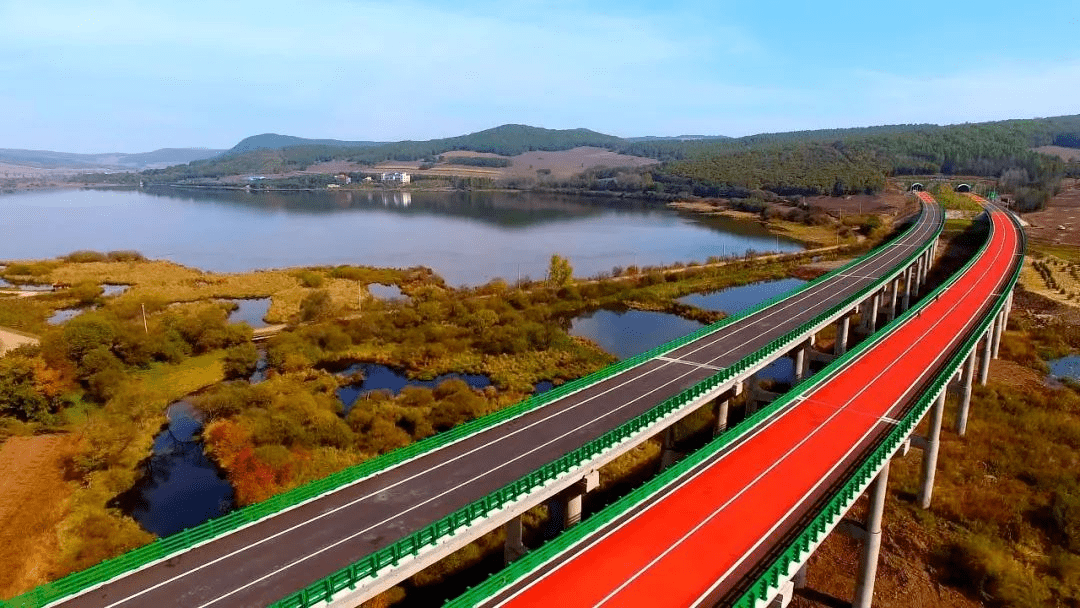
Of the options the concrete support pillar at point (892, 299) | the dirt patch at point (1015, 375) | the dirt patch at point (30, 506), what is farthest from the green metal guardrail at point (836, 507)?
the concrete support pillar at point (892, 299)

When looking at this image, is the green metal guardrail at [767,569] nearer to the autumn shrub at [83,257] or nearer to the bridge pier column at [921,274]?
the bridge pier column at [921,274]

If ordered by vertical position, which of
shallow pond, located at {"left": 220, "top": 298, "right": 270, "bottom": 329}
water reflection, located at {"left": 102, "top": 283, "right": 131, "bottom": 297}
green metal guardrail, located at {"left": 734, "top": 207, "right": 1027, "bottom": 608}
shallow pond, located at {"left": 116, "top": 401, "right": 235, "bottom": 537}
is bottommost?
shallow pond, located at {"left": 116, "top": 401, "right": 235, "bottom": 537}

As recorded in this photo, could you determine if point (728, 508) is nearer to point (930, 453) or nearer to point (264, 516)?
point (264, 516)

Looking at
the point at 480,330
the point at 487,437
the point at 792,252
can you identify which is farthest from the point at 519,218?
the point at 487,437

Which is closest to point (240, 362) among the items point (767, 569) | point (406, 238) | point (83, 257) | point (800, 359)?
point (800, 359)

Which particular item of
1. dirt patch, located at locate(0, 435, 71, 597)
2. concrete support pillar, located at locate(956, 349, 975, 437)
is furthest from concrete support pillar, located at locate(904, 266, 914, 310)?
dirt patch, located at locate(0, 435, 71, 597)

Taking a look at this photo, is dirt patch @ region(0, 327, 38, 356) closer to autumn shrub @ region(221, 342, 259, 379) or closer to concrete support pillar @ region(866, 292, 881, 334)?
autumn shrub @ region(221, 342, 259, 379)

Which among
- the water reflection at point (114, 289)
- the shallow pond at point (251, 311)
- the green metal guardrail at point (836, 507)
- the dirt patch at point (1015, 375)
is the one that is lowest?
the dirt patch at point (1015, 375)
